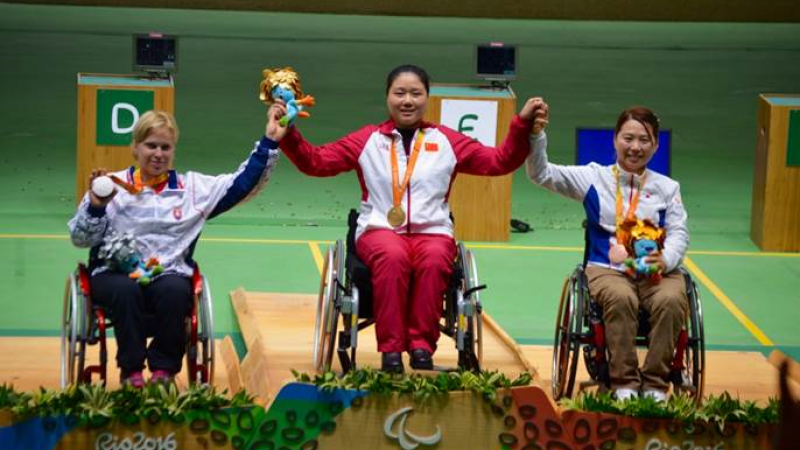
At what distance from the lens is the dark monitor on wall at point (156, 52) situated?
27.7 feet

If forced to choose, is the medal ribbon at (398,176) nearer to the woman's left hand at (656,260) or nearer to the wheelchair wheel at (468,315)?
the wheelchair wheel at (468,315)

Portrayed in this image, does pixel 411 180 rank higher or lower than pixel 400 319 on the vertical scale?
higher

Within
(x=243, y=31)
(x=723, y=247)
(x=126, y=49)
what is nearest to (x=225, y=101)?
(x=126, y=49)

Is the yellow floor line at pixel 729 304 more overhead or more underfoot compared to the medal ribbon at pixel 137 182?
more underfoot

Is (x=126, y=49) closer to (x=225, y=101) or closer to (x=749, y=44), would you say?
(x=225, y=101)

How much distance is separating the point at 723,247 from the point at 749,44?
25.5 ft

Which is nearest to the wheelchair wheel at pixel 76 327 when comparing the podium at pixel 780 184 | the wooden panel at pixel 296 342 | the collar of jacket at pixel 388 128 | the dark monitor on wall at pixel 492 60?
the wooden panel at pixel 296 342

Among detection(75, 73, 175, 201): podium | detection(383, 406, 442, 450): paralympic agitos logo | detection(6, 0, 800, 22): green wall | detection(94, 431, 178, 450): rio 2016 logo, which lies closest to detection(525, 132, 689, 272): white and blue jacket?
detection(383, 406, 442, 450): paralympic agitos logo

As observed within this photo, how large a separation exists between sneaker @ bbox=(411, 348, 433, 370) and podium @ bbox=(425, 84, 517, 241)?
132 inches

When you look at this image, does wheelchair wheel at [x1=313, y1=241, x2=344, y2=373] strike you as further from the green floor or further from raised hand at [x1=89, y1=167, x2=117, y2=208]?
the green floor

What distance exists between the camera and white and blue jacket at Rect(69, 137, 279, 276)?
4.98m

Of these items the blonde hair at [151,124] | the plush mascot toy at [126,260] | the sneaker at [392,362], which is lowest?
the sneaker at [392,362]

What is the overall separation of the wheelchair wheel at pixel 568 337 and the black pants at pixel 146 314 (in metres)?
1.28

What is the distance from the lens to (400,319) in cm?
510
